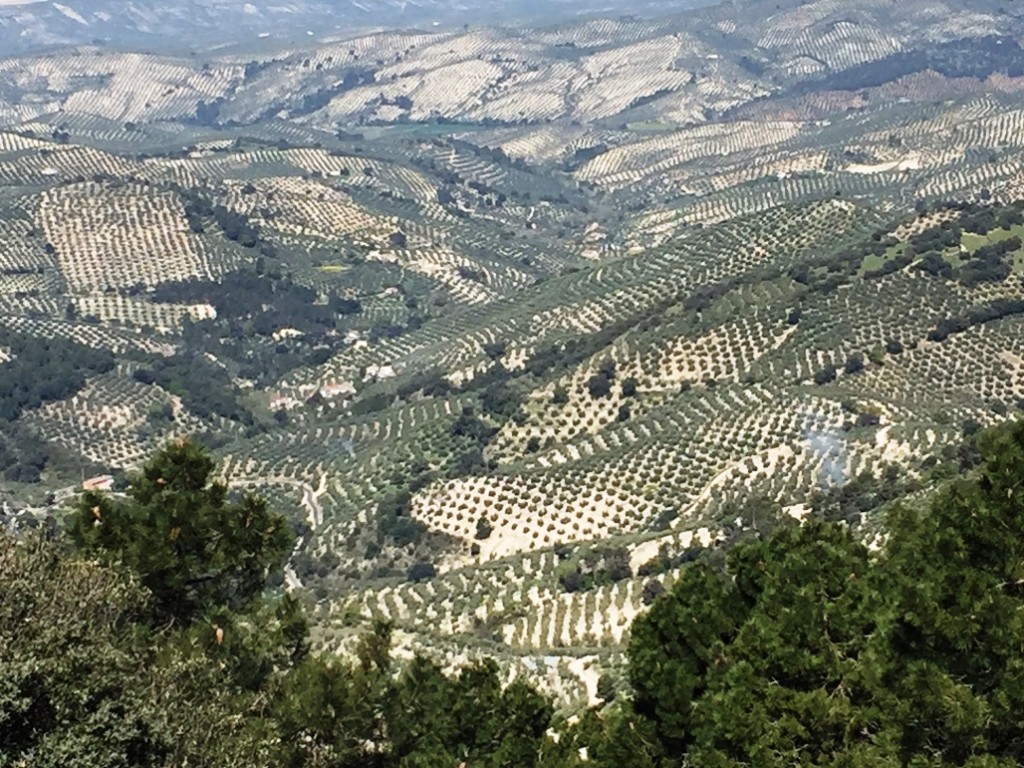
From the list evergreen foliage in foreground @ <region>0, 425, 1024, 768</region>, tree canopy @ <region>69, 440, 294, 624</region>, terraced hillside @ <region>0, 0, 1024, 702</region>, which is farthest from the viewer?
terraced hillside @ <region>0, 0, 1024, 702</region>

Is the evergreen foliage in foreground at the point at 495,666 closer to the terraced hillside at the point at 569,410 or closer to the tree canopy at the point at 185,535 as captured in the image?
the tree canopy at the point at 185,535

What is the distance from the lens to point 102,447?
407ft

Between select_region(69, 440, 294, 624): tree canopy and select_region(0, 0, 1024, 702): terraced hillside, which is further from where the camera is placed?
select_region(0, 0, 1024, 702): terraced hillside

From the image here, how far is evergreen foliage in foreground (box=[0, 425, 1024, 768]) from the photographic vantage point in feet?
68.6

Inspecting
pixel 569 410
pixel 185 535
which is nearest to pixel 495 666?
pixel 185 535

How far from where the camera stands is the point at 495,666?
2930 cm

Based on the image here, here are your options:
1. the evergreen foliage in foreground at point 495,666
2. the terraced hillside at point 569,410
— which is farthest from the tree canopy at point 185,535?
the terraced hillside at point 569,410

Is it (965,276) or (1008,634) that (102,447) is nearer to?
(965,276)

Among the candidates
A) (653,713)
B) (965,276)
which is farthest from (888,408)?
(653,713)

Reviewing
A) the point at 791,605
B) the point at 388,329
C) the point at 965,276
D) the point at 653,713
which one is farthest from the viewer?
the point at 388,329

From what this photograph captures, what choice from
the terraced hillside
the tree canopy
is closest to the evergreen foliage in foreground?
the tree canopy

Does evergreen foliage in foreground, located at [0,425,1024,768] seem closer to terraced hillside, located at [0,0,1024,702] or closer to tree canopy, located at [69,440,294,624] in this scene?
tree canopy, located at [69,440,294,624]

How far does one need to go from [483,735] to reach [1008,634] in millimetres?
11506

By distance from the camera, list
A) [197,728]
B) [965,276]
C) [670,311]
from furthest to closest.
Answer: [670,311] → [965,276] → [197,728]
